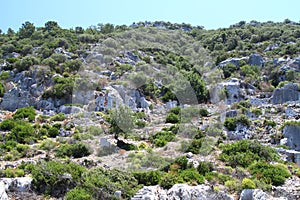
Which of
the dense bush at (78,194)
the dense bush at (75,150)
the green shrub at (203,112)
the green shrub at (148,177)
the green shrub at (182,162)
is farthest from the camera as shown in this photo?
the green shrub at (203,112)

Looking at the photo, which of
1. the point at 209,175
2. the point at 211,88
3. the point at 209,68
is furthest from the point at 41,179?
the point at 209,68

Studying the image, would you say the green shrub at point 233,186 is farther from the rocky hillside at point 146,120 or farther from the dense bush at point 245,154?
the dense bush at point 245,154

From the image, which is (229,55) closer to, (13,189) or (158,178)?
(158,178)

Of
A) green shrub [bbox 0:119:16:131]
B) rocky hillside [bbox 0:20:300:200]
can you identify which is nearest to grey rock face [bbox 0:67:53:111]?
rocky hillside [bbox 0:20:300:200]

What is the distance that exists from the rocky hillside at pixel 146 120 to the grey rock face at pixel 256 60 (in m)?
0.14

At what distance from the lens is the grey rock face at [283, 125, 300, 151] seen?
2089 centimetres

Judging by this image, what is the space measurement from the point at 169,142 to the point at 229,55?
1138 inches

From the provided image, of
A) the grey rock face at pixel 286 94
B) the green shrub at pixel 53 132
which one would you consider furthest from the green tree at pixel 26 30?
the grey rock face at pixel 286 94

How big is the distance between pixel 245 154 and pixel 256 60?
2653 cm

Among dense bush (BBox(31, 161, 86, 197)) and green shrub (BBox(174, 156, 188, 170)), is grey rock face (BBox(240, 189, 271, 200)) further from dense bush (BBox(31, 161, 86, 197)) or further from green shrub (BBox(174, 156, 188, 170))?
dense bush (BBox(31, 161, 86, 197))

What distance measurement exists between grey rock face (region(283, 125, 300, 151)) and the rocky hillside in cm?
6

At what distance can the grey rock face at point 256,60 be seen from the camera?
42.1 metres

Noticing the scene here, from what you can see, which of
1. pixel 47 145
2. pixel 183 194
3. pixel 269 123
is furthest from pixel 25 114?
pixel 269 123

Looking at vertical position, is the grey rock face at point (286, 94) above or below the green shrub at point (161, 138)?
above
